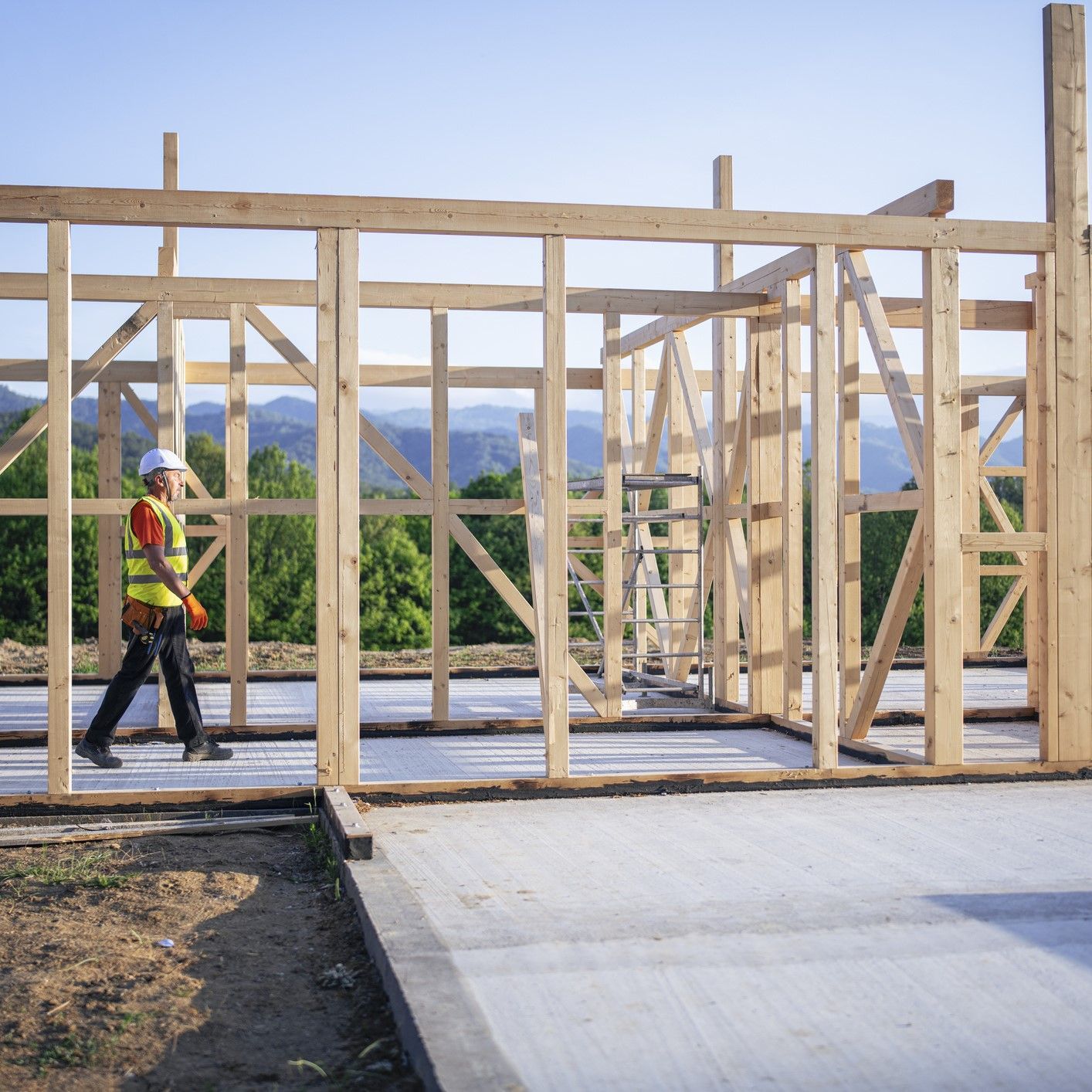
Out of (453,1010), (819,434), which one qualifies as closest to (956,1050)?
(453,1010)

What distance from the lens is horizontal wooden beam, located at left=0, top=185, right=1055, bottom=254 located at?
6242 mm

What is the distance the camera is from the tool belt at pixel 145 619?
23.7ft

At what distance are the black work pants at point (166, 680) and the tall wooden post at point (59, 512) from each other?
88cm

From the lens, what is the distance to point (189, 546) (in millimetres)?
19500

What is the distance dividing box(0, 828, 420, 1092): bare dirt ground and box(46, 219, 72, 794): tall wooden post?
68 cm

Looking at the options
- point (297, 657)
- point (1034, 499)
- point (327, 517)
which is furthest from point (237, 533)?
point (297, 657)

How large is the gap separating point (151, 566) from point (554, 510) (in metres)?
2.23

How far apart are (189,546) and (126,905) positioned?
15.2 metres

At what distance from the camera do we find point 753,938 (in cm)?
422

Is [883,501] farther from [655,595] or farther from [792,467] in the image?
[655,595]

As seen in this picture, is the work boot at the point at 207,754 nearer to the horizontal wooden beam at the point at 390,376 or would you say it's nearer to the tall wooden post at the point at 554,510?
the tall wooden post at the point at 554,510

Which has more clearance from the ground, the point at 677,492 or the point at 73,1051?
the point at 677,492

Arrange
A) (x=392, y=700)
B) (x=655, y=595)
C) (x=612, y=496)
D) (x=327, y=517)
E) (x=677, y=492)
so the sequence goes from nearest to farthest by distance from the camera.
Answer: (x=327, y=517) < (x=612, y=496) < (x=392, y=700) < (x=655, y=595) < (x=677, y=492)

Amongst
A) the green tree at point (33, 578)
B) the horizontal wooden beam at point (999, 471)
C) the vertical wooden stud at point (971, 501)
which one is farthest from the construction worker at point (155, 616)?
the green tree at point (33, 578)
